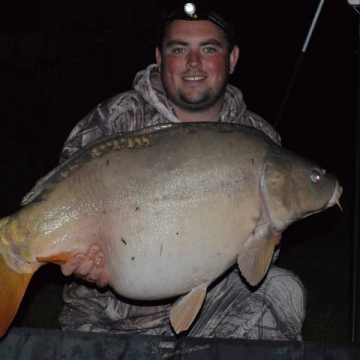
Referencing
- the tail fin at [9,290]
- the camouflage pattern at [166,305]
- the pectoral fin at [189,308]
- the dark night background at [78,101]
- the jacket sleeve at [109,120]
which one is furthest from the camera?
the dark night background at [78,101]

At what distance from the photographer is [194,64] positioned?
2.85m

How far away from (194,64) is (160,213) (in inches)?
33.6

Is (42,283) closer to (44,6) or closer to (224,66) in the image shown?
(224,66)

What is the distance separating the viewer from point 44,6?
5.88 meters

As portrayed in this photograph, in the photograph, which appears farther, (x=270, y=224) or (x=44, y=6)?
(x=44, y=6)

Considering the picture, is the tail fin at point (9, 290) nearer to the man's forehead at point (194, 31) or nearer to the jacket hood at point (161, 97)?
the jacket hood at point (161, 97)

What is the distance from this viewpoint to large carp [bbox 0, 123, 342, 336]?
221 centimetres

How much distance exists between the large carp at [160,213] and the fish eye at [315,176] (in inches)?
4.0

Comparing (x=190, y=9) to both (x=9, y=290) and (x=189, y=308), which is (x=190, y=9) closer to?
(x=189, y=308)

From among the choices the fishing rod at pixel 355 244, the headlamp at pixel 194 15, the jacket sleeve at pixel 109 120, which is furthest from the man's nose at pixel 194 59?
the fishing rod at pixel 355 244

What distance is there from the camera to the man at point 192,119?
2740 mm

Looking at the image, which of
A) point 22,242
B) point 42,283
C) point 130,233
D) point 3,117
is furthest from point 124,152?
point 3,117

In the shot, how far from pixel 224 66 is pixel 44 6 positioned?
11.1 feet

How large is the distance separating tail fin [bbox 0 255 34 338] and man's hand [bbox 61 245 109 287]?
16 cm
